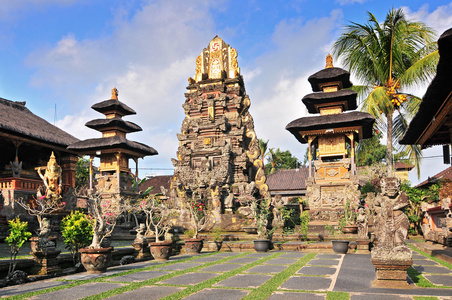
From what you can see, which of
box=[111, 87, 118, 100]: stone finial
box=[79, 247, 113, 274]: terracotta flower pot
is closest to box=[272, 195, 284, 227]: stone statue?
box=[79, 247, 113, 274]: terracotta flower pot

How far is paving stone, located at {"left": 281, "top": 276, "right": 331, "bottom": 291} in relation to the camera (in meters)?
7.27

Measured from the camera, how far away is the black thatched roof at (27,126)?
2208 cm

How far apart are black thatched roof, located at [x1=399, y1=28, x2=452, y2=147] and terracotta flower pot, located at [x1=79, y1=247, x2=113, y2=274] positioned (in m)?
9.39

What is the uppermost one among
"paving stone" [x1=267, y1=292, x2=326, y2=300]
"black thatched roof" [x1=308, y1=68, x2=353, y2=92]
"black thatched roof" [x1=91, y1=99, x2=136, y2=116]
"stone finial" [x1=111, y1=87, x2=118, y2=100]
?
"stone finial" [x1=111, y1=87, x2=118, y2=100]

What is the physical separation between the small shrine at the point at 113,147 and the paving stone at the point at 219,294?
21.5 metres

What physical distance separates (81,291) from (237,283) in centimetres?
→ 316

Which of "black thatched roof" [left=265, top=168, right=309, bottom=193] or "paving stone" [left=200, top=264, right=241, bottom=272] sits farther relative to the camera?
"black thatched roof" [left=265, top=168, right=309, bottom=193]

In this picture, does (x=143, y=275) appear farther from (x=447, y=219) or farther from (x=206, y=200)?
(x=206, y=200)

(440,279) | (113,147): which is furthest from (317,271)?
(113,147)

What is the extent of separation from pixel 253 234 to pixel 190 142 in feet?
38.8

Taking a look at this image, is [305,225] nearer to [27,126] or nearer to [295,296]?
[295,296]

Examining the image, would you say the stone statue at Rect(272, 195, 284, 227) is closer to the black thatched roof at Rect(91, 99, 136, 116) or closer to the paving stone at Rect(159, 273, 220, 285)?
the paving stone at Rect(159, 273, 220, 285)

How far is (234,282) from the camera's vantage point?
316 inches

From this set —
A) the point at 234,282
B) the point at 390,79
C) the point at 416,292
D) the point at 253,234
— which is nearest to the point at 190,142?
the point at 253,234
